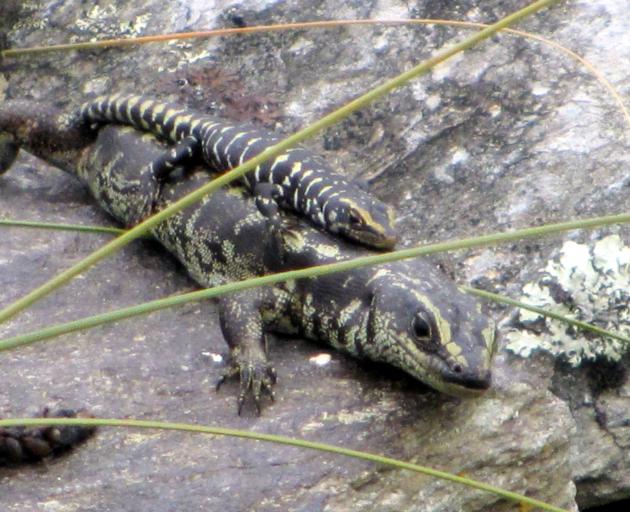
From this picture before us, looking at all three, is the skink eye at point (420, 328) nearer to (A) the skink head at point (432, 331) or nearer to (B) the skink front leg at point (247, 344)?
(A) the skink head at point (432, 331)

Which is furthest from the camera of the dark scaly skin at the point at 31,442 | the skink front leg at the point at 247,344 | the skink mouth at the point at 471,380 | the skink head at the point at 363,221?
the skink head at the point at 363,221

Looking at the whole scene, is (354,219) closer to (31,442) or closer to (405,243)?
(405,243)

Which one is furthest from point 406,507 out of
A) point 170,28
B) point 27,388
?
point 170,28

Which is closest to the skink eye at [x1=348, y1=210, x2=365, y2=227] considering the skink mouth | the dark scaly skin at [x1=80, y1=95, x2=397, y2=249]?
the dark scaly skin at [x1=80, y1=95, x2=397, y2=249]

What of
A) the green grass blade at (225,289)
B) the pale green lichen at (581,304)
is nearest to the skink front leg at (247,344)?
the pale green lichen at (581,304)

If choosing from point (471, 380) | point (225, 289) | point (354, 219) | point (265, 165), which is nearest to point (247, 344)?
point (354, 219)

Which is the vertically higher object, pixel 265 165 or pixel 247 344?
pixel 265 165

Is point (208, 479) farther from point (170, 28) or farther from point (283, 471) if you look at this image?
point (170, 28)
